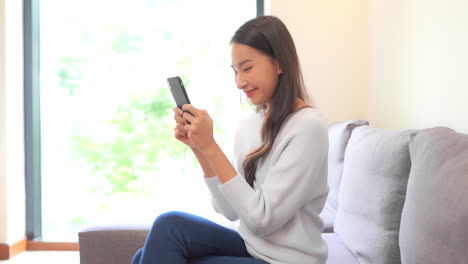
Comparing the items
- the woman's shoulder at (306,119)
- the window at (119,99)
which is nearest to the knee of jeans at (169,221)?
the woman's shoulder at (306,119)

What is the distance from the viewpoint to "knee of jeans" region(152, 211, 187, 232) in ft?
3.90

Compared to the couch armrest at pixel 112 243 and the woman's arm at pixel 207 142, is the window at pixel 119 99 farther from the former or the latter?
the woman's arm at pixel 207 142

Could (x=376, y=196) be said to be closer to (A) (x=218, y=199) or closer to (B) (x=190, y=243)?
(A) (x=218, y=199)

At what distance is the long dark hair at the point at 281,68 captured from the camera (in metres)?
1.31

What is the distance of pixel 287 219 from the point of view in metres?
1.19

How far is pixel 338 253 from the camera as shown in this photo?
166 centimetres

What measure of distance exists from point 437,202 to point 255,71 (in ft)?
1.80

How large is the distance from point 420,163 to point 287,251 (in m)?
0.37

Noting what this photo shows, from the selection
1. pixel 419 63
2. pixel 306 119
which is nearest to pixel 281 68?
pixel 306 119

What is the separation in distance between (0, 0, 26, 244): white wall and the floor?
12cm

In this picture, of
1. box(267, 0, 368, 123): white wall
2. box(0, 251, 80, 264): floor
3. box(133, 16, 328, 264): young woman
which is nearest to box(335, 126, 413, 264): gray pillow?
box(133, 16, 328, 264): young woman

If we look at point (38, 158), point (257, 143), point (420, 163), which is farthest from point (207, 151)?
point (38, 158)

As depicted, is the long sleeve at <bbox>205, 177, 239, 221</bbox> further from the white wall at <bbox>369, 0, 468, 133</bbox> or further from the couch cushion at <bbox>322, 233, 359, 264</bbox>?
the white wall at <bbox>369, 0, 468, 133</bbox>

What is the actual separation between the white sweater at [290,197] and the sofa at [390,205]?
214 millimetres
